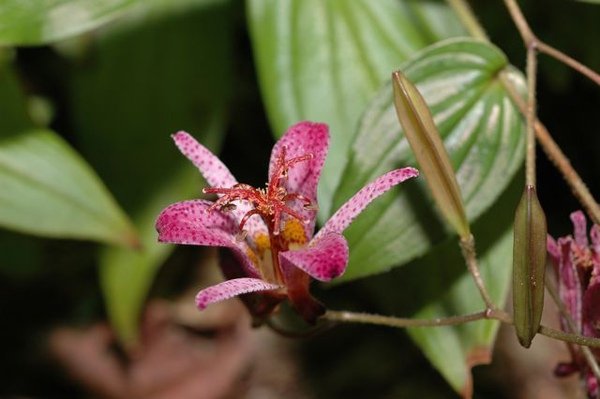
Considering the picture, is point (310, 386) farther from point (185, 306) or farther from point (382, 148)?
point (382, 148)

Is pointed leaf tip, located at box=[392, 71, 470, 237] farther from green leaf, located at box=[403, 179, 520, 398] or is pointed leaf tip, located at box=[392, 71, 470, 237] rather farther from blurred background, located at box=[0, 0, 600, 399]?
blurred background, located at box=[0, 0, 600, 399]

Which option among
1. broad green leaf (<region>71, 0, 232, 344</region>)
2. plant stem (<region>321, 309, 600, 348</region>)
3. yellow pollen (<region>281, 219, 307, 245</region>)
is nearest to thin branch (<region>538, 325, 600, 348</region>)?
plant stem (<region>321, 309, 600, 348</region>)

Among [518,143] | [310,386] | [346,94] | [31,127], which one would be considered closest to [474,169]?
[518,143]

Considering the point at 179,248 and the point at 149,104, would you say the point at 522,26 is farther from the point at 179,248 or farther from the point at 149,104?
the point at 179,248

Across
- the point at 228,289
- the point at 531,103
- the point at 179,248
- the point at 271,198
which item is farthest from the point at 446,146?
the point at 179,248

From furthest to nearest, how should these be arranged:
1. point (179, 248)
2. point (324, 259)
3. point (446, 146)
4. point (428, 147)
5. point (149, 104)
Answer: point (179, 248) < point (149, 104) < point (446, 146) < point (428, 147) < point (324, 259)
